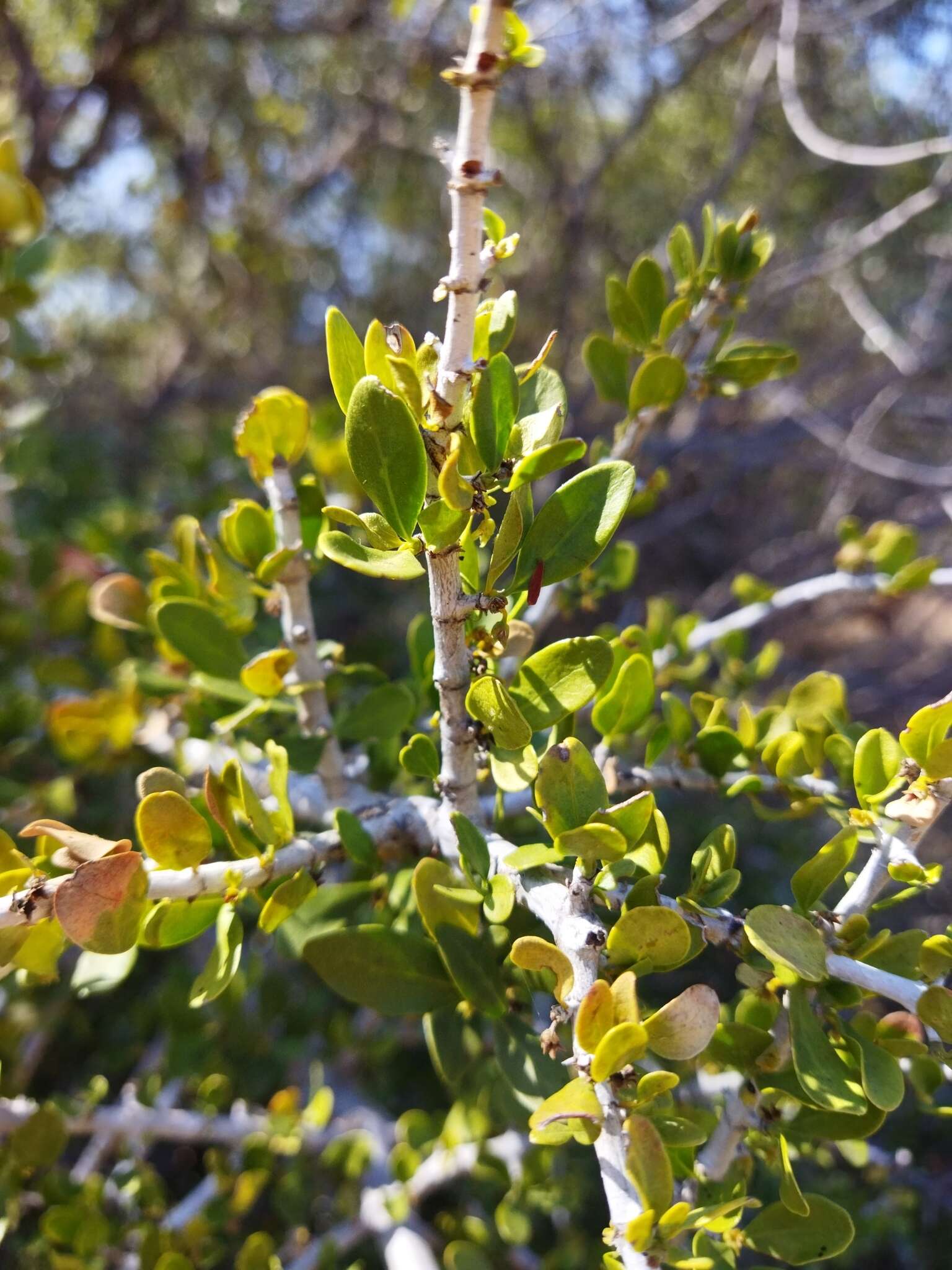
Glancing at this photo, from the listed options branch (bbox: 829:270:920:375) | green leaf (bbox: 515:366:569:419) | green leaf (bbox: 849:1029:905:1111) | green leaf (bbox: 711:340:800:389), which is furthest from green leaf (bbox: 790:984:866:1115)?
branch (bbox: 829:270:920:375)

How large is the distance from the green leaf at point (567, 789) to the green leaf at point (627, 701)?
14cm

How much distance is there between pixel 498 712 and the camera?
58 cm

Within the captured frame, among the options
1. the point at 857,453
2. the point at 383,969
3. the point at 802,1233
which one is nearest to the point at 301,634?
the point at 383,969

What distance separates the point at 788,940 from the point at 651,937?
3.6 inches

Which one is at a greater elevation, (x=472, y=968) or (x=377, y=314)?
(x=377, y=314)

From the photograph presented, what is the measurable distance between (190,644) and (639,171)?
298 centimetres

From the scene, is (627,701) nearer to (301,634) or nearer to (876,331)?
(301,634)

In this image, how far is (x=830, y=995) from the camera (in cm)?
64

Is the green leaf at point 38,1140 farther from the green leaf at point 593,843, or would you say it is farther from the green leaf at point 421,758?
the green leaf at point 593,843

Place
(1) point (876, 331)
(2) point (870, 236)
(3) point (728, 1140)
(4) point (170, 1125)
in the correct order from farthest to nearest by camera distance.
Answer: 1. (1) point (876, 331)
2. (2) point (870, 236)
3. (4) point (170, 1125)
4. (3) point (728, 1140)

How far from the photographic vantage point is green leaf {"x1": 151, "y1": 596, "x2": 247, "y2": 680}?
0.83m

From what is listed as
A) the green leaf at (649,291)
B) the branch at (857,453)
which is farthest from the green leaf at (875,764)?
the branch at (857,453)

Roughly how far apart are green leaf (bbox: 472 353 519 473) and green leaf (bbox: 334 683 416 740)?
0.36 meters

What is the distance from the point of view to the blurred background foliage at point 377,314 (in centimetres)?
140
